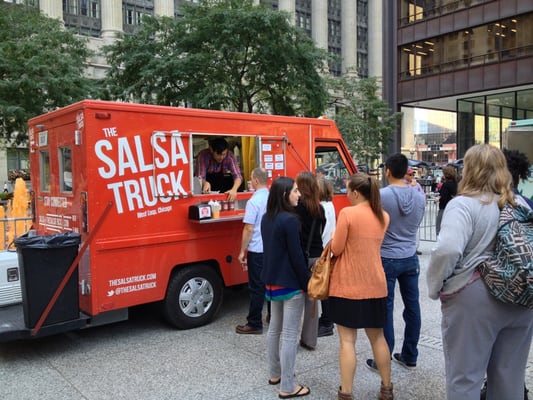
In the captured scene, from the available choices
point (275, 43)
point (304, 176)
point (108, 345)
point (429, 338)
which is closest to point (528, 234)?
point (304, 176)

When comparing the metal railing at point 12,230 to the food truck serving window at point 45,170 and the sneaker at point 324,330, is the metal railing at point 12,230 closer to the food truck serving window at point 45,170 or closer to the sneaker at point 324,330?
the food truck serving window at point 45,170

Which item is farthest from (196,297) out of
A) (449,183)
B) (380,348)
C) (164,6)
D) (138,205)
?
(164,6)

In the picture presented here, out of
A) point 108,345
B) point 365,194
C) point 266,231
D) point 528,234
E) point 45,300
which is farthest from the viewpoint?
point 108,345

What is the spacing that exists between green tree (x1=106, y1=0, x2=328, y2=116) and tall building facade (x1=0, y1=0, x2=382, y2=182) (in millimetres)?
22591

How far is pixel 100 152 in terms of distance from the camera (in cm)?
493

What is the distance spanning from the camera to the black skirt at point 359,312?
3.46 metres

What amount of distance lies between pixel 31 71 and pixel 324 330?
1402 centimetres

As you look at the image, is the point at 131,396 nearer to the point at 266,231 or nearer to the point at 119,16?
the point at 266,231

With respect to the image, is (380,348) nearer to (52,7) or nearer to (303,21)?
(52,7)

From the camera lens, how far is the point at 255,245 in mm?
5340

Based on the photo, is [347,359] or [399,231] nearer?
[347,359]

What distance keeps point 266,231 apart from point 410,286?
1.45 meters

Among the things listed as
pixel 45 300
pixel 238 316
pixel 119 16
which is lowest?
pixel 238 316

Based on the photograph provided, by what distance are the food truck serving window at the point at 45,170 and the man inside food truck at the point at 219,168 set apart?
181cm
